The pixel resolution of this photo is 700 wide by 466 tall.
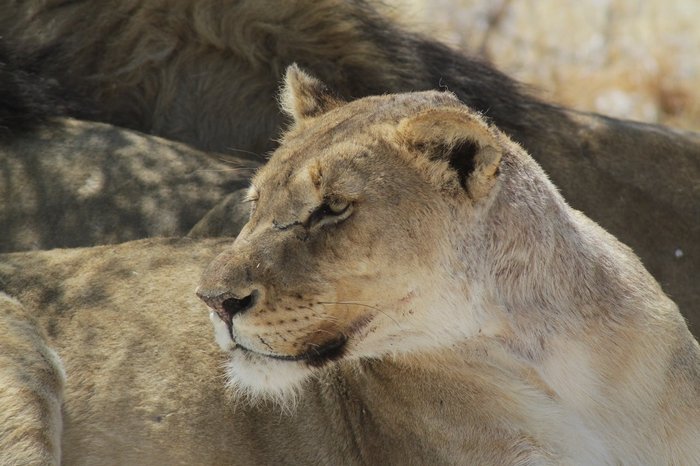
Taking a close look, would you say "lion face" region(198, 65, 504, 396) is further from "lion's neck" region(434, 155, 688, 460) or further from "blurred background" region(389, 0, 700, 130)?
"blurred background" region(389, 0, 700, 130)

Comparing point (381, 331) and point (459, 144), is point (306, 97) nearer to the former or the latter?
point (459, 144)

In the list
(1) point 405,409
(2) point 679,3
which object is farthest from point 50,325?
(2) point 679,3

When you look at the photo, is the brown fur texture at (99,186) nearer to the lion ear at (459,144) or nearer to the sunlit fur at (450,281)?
the sunlit fur at (450,281)

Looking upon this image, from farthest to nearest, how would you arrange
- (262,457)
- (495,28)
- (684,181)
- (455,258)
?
(495,28), (684,181), (262,457), (455,258)

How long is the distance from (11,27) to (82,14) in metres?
0.37

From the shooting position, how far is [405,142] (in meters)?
3.73

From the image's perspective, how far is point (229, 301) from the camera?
11.5 ft

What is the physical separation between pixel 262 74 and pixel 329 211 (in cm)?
301

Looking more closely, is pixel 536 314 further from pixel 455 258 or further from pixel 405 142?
pixel 405 142

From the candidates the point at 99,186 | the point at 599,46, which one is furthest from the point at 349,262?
the point at 599,46

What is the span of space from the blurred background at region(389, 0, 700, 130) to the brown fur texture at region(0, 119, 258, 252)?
17.8 feet

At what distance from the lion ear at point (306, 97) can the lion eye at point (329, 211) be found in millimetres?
778

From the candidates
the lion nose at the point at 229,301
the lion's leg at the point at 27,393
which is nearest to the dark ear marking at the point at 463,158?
the lion nose at the point at 229,301

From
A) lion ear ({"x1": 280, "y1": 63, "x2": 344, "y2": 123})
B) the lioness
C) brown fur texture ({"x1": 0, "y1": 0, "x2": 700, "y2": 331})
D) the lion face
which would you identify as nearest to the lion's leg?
the lioness
